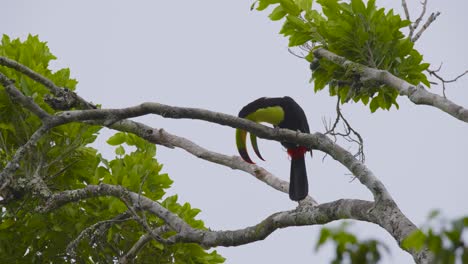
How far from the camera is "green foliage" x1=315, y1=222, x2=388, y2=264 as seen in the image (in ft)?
4.57

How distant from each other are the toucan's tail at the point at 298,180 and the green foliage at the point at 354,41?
83 centimetres

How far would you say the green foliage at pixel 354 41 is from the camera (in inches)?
214

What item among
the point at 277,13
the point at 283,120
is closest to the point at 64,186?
the point at 283,120

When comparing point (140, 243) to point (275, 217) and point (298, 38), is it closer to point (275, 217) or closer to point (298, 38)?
point (275, 217)

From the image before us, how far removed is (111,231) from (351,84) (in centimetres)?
260

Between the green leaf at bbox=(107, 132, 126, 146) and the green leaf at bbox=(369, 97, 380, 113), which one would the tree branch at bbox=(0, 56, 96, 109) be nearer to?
the green leaf at bbox=(107, 132, 126, 146)

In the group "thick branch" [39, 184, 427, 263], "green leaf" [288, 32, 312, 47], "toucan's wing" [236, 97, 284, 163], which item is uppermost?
"green leaf" [288, 32, 312, 47]

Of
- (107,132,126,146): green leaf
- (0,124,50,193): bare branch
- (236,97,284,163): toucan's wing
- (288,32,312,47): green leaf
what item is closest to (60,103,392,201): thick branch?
(0,124,50,193): bare branch

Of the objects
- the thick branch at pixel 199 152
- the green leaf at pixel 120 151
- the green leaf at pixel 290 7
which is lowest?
the thick branch at pixel 199 152

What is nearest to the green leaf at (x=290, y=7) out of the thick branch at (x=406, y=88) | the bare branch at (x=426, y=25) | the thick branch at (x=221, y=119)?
the thick branch at (x=406, y=88)

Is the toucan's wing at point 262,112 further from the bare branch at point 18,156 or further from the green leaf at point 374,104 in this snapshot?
the bare branch at point 18,156

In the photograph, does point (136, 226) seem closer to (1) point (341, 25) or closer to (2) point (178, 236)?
(2) point (178, 236)

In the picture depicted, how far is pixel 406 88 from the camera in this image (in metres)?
4.68

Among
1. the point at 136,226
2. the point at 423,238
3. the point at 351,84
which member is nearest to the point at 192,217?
the point at 136,226
